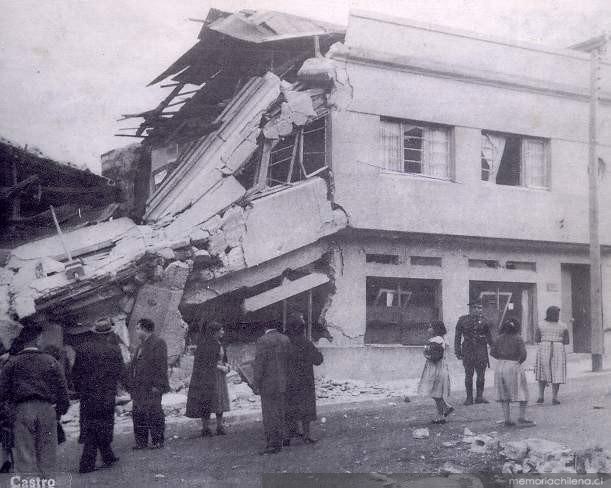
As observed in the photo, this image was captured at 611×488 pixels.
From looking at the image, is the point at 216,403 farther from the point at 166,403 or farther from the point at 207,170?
the point at 207,170

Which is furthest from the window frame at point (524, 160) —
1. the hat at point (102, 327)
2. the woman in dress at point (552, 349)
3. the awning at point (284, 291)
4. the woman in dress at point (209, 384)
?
the hat at point (102, 327)

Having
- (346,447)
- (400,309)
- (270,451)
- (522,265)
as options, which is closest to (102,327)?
(270,451)

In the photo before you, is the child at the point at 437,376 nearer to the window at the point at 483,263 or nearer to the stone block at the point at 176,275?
the stone block at the point at 176,275

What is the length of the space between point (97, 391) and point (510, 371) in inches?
185

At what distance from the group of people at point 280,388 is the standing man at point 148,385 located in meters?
0.70

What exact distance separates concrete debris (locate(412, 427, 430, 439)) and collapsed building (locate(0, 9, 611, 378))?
167 inches

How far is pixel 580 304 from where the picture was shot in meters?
13.6

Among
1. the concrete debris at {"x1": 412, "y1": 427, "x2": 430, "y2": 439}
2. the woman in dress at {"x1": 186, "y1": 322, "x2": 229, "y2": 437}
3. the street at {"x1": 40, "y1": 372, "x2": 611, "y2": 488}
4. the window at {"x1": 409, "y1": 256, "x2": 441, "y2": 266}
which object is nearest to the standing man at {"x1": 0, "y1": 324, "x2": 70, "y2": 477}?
the street at {"x1": 40, "y1": 372, "x2": 611, "y2": 488}

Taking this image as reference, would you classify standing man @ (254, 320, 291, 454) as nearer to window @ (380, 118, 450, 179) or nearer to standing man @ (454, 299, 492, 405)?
standing man @ (454, 299, 492, 405)

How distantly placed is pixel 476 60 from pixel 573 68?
2.13m

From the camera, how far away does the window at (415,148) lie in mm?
12445

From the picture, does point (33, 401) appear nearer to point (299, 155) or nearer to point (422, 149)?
point (299, 155)

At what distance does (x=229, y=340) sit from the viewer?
11453mm

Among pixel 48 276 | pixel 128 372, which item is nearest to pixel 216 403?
pixel 128 372
